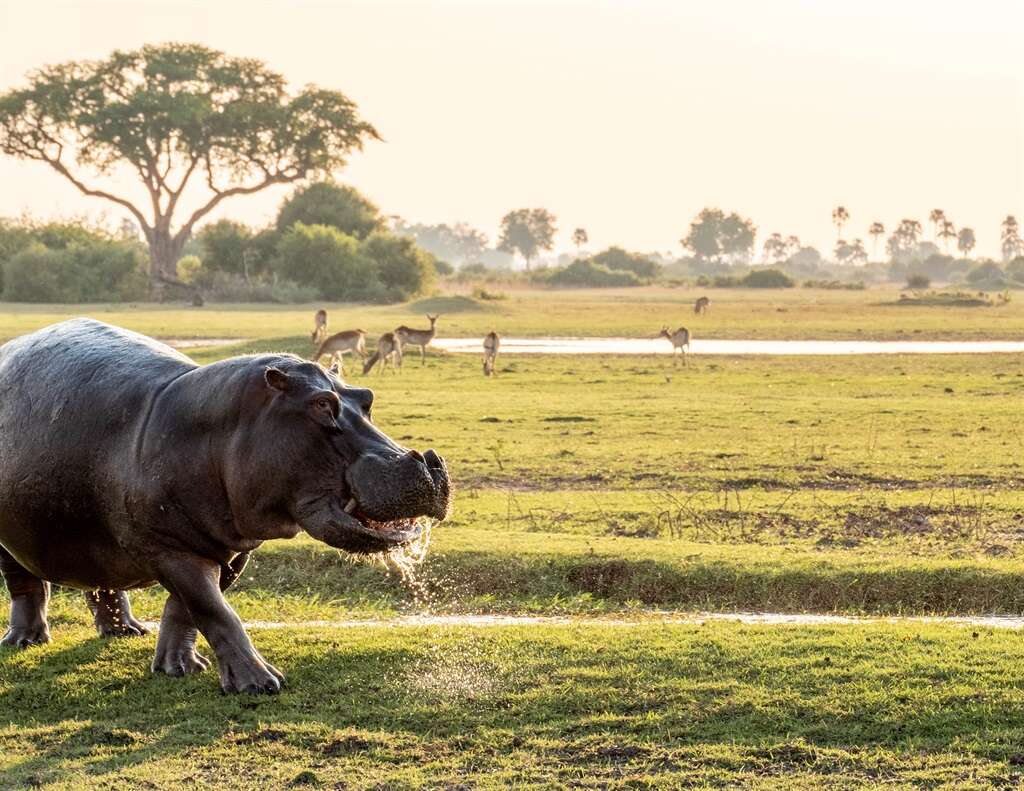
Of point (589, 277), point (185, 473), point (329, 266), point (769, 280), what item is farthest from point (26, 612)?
point (589, 277)

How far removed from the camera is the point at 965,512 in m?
13.0

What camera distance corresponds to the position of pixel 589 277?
95.4 metres

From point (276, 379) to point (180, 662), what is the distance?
1617mm

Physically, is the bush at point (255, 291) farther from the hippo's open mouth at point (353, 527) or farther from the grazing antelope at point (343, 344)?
the hippo's open mouth at point (353, 527)

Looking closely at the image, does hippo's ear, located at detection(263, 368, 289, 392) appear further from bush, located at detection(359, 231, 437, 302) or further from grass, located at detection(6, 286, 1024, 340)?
bush, located at detection(359, 231, 437, 302)

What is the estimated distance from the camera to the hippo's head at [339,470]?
615 centimetres

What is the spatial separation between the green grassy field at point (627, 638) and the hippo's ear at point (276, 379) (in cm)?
138

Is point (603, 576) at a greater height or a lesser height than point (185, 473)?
lesser

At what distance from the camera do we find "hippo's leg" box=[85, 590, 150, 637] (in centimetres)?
818

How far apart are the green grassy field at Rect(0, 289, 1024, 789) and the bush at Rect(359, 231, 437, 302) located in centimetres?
4283

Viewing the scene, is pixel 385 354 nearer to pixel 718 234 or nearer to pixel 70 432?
pixel 70 432

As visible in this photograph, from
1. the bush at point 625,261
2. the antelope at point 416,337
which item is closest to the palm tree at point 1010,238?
the bush at point 625,261

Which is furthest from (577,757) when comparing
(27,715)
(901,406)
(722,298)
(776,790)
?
(722,298)

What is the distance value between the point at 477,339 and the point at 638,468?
24.1 m
